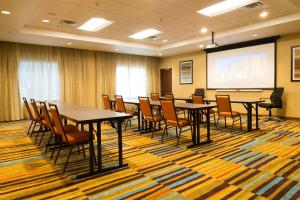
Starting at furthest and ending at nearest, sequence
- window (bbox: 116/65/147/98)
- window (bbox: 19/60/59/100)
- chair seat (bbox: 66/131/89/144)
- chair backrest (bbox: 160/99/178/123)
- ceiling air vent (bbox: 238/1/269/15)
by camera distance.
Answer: window (bbox: 116/65/147/98)
window (bbox: 19/60/59/100)
ceiling air vent (bbox: 238/1/269/15)
chair backrest (bbox: 160/99/178/123)
chair seat (bbox: 66/131/89/144)

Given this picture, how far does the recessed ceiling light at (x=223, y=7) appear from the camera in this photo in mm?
4500

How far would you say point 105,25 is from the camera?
19.7ft

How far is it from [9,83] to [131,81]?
4897 millimetres

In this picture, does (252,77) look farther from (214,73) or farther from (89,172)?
(89,172)

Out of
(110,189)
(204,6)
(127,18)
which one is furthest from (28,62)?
(110,189)

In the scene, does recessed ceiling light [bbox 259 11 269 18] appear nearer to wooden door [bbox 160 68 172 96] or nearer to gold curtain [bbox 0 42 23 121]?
wooden door [bbox 160 68 172 96]

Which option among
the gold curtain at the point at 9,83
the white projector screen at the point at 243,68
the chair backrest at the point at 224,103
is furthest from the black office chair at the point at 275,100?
the gold curtain at the point at 9,83

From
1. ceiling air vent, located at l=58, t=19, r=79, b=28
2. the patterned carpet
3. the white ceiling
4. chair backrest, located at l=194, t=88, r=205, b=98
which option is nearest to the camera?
the patterned carpet

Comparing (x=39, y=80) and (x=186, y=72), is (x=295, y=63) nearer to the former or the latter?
(x=186, y=72)

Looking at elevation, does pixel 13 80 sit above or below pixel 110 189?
above

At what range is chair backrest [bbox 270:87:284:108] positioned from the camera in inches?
254

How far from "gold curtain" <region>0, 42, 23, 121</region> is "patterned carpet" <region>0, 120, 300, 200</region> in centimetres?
345

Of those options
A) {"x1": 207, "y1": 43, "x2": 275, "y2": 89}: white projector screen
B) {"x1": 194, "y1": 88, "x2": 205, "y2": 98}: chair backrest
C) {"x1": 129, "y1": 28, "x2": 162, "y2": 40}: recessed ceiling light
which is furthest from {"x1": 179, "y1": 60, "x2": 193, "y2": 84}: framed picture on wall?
{"x1": 129, "y1": 28, "x2": 162, "y2": 40}: recessed ceiling light

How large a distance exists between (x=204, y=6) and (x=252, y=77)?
159 inches
